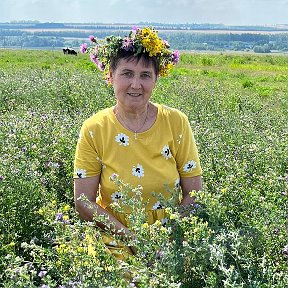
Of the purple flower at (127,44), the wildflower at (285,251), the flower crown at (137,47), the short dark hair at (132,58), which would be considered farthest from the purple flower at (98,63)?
the wildflower at (285,251)

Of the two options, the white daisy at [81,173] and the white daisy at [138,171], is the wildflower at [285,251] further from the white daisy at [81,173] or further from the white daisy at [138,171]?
the white daisy at [81,173]

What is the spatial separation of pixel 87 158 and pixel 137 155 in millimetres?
307

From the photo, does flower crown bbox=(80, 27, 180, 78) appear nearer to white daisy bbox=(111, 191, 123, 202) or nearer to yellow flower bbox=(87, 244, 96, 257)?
white daisy bbox=(111, 191, 123, 202)

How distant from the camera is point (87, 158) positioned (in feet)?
10.7

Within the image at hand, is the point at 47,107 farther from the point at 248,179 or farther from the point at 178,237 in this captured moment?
the point at 178,237

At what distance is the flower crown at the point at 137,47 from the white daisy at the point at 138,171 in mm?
651

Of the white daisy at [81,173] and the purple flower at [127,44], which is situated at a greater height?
the purple flower at [127,44]

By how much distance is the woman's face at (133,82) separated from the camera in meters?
3.21

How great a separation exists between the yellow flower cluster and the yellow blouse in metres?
0.43

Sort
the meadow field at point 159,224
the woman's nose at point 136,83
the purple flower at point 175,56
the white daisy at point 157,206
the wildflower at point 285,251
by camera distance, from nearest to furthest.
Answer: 1. the meadow field at point 159,224
2. the wildflower at point 285,251
3. the woman's nose at point 136,83
4. the white daisy at point 157,206
5. the purple flower at point 175,56

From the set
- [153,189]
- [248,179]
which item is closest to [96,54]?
[153,189]

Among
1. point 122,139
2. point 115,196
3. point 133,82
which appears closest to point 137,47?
point 133,82

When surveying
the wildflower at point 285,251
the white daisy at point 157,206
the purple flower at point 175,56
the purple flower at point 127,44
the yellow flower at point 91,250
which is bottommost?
the white daisy at point 157,206

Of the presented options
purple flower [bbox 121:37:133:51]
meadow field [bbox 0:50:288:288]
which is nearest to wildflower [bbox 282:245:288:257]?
meadow field [bbox 0:50:288:288]
